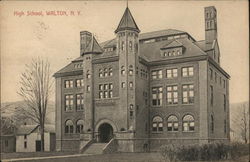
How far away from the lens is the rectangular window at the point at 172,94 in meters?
35.8

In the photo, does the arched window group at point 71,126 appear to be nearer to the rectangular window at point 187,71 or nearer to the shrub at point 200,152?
the rectangular window at point 187,71

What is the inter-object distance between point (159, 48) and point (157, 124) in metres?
7.84

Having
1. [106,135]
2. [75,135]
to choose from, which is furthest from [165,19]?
[75,135]

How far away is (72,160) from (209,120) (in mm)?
15006

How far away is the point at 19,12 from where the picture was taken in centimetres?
2238

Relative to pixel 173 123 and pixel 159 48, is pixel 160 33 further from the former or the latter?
pixel 173 123

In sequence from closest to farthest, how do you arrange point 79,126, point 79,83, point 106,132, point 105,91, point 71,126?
point 105,91 → point 106,132 → point 79,126 → point 79,83 → point 71,126

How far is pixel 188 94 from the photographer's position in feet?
115

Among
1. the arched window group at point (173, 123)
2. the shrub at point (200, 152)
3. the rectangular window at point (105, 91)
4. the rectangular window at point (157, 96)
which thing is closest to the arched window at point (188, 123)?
the arched window group at point (173, 123)

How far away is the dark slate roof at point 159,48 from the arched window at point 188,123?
5.85 meters

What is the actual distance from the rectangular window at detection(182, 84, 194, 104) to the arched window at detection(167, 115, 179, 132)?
187cm

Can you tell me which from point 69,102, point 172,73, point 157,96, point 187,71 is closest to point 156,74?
point 172,73

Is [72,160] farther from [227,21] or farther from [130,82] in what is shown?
[227,21]

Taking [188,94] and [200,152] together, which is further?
[188,94]
